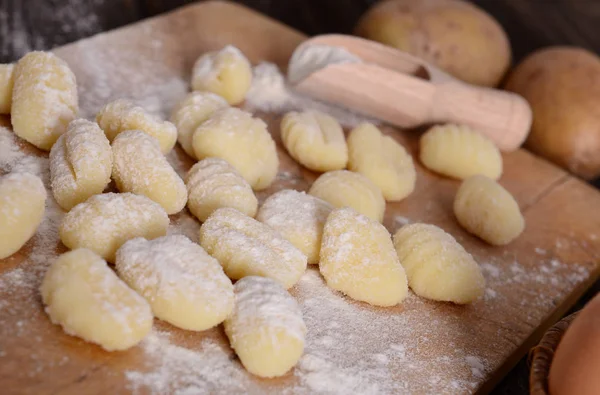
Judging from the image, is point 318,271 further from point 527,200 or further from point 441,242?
point 527,200

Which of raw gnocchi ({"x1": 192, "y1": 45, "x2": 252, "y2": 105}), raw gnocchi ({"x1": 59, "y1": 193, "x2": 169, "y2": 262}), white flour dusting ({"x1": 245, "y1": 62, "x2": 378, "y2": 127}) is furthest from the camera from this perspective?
white flour dusting ({"x1": 245, "y1": 62, "x2": 378, "y2": 127})

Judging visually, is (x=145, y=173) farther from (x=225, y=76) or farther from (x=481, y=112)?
(x=481, y=112)

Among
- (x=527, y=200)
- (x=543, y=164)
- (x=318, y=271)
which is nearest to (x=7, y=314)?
(x=318, y=271)

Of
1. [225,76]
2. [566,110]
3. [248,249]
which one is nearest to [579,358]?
[248,249]

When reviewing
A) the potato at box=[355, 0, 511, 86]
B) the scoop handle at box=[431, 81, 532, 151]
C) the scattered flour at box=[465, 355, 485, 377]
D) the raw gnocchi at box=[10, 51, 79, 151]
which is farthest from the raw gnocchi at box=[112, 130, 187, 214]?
the potato at box=[355, 0, 511, 86]

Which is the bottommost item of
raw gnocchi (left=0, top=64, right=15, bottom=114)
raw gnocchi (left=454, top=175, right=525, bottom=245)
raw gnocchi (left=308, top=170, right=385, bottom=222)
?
raw gnocchi (left=454, top=175, right=525, bottom=245)

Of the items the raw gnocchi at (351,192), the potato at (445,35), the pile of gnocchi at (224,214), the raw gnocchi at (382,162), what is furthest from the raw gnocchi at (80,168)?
the potato at (445,35)

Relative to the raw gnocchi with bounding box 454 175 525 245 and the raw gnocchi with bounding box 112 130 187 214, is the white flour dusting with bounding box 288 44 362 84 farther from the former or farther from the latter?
the raw gnocchi with bounding box 112 130 187 214
